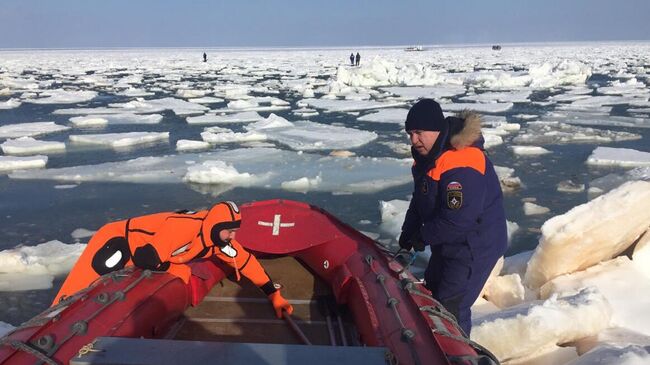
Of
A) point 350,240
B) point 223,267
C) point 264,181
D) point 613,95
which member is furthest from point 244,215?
point 613,95

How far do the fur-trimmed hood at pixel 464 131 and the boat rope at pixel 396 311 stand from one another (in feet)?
2.16

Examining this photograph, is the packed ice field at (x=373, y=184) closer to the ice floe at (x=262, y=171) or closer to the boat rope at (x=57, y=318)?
the ice floe at (x=262, y=171)

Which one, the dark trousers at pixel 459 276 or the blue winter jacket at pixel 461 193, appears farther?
the dark trousers at pixel 459 276

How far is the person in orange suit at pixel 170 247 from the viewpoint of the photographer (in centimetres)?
236

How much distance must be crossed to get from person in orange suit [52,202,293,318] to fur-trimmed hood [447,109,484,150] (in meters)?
0.95

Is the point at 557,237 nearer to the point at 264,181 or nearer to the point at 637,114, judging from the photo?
the point at 264,181

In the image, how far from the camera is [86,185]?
5.98m

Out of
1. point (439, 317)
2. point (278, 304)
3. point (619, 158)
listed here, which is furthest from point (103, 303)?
point (619, 158)

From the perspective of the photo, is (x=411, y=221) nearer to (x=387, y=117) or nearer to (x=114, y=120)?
(x=387, y=117)

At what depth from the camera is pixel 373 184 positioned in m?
5.93

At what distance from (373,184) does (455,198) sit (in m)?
3.89

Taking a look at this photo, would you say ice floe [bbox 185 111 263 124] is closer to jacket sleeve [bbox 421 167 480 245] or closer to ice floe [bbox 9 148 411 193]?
ice floe [bbox 9 148 411 193]

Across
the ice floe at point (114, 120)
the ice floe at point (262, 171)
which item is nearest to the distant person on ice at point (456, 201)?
the ice floe at point (262, 171)

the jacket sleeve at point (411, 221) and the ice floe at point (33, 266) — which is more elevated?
the jacket sleeve at point (411, 221)
